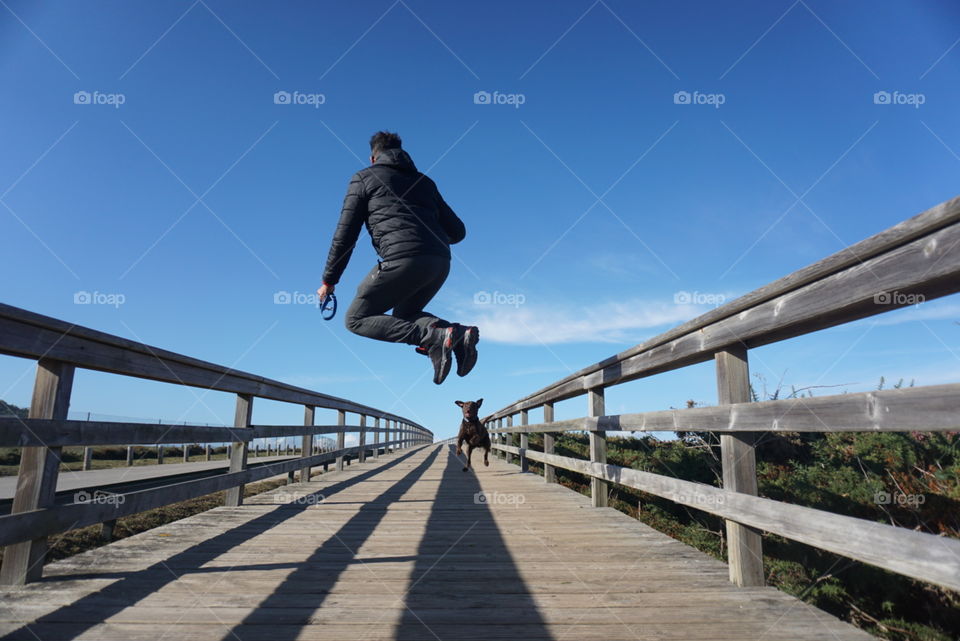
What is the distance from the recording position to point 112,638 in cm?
186

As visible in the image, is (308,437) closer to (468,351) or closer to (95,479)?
(468,351)

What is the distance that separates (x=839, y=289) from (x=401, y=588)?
211cm

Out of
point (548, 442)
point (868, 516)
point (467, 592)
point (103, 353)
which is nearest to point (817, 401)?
point (467, 592)

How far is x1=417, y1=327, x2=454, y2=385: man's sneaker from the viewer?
3561mm

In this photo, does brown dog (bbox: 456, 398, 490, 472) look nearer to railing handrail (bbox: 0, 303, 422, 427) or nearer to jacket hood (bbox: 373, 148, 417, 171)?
railing handrail (bbox: 0, 303, 422, 427)

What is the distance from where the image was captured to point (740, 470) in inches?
95.0

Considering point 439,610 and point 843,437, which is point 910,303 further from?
point 843,437

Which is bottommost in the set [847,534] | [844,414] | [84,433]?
[847,534]

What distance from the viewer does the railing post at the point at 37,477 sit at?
93.7 inches

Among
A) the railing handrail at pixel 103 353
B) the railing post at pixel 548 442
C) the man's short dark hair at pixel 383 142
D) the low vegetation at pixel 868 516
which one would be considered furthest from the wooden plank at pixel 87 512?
the railing post at pixel 548 442

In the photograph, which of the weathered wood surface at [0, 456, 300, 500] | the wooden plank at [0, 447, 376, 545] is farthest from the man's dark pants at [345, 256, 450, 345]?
the weathered wood surface at [0, 456, 300, 500]

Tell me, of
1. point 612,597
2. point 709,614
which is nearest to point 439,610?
point 612,597

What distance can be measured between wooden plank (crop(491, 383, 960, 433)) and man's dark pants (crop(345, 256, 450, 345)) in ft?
5.60

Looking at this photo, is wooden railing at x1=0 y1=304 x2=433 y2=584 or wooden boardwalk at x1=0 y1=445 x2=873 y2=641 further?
wooden railing at x1=0 y1=304 x2=433 y2=584
